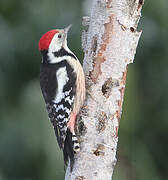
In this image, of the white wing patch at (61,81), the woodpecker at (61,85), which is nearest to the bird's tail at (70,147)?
the woodpecker at (61,85)

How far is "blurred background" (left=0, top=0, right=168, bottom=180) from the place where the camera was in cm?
659

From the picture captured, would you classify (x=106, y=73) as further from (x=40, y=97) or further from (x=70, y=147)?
(x=40, y=97)

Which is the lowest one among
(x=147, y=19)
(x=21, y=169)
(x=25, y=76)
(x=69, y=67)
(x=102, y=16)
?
(x=21, y=169)

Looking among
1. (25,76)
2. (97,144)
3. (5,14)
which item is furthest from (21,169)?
(97,144)

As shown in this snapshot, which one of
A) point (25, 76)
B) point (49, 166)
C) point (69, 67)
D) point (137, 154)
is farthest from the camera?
point (25, 76)

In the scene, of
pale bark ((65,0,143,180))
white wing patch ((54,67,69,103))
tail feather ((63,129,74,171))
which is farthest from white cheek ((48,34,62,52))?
tail feather ((63,129,74,171))

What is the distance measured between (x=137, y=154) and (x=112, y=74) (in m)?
2.74

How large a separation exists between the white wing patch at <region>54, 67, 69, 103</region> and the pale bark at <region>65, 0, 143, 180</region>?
30 cm

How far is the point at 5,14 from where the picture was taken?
27.3ft

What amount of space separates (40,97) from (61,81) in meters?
1.66

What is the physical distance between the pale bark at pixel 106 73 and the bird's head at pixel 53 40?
0.42 metres

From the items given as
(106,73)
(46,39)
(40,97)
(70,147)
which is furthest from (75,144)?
(40,97)

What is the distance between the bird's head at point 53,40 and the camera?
4.82 meters

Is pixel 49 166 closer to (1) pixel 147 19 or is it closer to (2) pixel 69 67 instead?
(2) pixel 69 67
